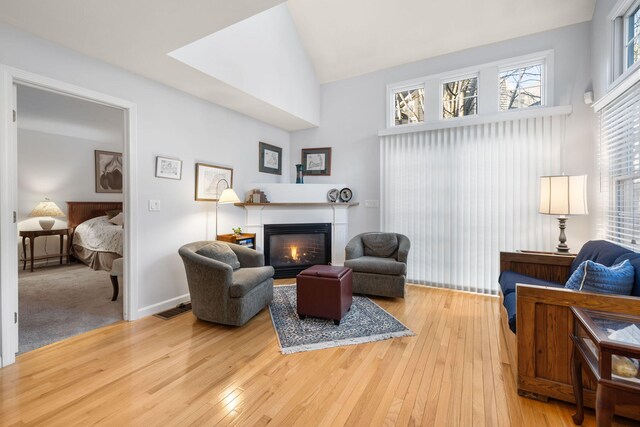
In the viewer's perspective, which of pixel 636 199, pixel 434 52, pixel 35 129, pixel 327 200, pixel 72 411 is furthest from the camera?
pixel 35 129

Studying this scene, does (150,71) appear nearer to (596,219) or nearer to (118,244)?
(118,244)

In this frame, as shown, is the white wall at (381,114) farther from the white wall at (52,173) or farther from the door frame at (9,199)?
the white wall at (52,173)

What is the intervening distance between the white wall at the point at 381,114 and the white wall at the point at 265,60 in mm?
411

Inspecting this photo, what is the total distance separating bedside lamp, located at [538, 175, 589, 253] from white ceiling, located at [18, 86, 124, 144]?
534 centimetres

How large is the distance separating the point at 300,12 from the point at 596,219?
182 inches

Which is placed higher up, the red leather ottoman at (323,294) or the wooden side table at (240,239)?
the wooden side table at (240,239)

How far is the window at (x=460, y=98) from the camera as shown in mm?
3949

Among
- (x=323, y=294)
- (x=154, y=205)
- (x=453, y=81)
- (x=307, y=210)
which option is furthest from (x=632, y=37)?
(x=154, y=205)

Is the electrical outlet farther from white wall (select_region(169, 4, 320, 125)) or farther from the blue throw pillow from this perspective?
the blue throw pillow

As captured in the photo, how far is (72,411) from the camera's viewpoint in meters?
1.63

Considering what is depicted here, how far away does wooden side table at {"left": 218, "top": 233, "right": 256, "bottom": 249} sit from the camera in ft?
12.5

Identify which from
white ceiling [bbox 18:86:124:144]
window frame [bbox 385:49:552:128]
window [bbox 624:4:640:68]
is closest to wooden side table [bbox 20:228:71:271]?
white ceiling [bbox 18:86:124:144]

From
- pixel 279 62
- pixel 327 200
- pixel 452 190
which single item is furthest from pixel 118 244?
pixel 452 190

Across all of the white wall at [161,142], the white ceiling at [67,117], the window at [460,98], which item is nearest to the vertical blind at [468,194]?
the window at [460,98]
